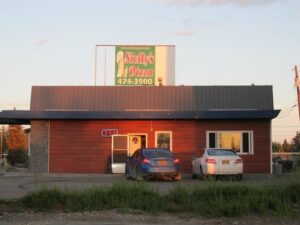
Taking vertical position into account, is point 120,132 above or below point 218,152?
above

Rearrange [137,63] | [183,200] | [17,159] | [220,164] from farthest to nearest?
[17,159] → [137,63] → [220,164] → [183,200]

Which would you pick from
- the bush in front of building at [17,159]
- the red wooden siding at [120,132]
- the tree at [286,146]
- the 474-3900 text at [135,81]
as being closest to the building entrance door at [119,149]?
the red wooden siding at [120,132]

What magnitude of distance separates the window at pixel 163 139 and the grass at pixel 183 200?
17.6 meters

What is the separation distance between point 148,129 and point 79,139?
3.98 metres

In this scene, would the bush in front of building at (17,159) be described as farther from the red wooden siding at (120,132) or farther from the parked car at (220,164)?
the parked car at (220,164)

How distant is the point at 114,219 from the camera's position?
1280 centimetres

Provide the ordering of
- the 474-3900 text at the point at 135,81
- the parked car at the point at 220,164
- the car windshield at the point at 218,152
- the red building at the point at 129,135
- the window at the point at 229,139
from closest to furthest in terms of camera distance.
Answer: the parked car at the point at 220,164
the car windshield at the point at 218,152
the red building at the point at 129,135
the window at the point at 229,139
the 474-3900 text at the point at 135,81

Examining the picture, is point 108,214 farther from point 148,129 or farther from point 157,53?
A: point 157,53

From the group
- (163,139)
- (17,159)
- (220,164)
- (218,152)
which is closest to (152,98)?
(163,139)

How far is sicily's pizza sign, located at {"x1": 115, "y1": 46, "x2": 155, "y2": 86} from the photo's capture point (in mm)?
39844

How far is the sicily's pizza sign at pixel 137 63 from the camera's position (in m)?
39.8

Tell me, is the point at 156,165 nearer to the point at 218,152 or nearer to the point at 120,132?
the point at 218,152

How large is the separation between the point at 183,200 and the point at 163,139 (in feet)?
61.2

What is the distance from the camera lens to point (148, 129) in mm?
33031
